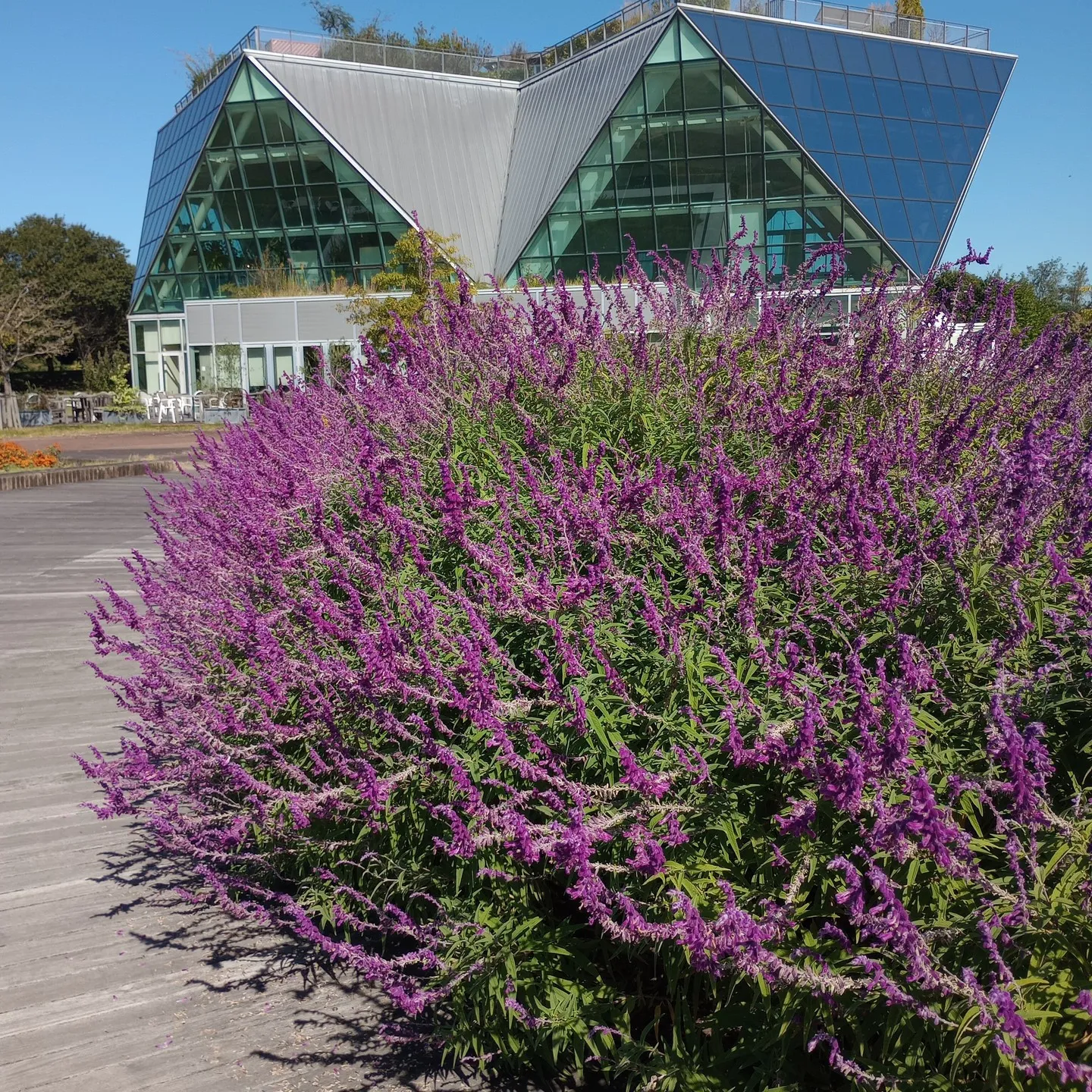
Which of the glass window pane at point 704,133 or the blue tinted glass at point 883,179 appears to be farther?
the glass window pane at point 704,133

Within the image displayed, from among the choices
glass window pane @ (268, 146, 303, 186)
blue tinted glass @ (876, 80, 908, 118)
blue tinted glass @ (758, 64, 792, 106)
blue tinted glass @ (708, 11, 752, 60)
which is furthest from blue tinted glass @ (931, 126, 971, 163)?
glass window pane @ (268, 146, 303, 186)

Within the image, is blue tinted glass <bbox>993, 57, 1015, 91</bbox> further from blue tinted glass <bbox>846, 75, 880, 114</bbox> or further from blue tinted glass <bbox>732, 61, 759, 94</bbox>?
blue tinted glass <bbox>732, 61, 759, 94</bbox>

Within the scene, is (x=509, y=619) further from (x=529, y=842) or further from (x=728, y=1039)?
(x=728, y=1039)

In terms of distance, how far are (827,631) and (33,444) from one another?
2996 centimetres

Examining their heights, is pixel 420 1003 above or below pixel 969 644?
below

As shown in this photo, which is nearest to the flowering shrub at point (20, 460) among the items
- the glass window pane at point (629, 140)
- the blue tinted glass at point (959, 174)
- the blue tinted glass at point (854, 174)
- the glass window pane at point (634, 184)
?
the glass window pane at point (634, 184)

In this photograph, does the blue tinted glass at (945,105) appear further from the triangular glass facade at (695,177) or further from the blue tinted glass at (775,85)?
the triangular glass facade at (695,177)

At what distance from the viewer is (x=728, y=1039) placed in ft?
8.09

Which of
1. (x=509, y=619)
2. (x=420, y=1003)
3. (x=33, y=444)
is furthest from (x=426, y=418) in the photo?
(x=33, y=444)

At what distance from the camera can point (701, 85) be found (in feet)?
124

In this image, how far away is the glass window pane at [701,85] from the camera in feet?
123

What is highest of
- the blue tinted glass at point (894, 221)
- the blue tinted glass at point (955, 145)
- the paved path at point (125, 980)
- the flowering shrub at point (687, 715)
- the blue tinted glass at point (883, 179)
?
the blue tinted glass at point (955, 145)

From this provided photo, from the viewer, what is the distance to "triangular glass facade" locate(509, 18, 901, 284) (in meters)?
37.3

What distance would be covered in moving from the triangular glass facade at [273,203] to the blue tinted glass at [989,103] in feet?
81.4
